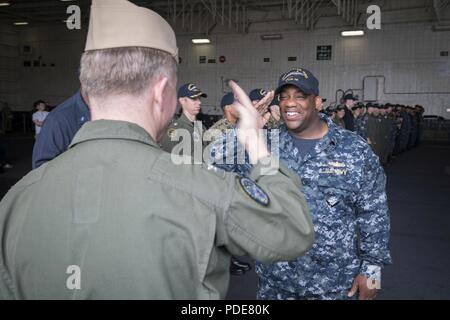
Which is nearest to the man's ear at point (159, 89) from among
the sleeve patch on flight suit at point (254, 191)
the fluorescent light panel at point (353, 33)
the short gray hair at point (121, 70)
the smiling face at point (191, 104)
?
the short gray hair at point (121, 70)

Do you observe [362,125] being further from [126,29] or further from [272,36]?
[272,36]

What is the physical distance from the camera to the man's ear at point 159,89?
100 centimetres

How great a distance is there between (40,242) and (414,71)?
19626mm

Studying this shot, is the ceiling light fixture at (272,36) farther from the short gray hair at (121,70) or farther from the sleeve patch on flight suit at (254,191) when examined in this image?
the sleeve patch on flight suit at (254,191)

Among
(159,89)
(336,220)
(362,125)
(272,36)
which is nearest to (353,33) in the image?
(272,36)

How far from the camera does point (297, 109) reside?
2.31 meters

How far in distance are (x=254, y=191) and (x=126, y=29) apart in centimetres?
50

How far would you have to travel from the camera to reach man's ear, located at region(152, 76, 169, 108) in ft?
3.28

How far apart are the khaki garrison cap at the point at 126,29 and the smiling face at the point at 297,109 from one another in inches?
54.4

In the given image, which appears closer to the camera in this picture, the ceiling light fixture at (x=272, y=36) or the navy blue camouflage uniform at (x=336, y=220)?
the navy blue camouflage uniform at (x=336, y=220)

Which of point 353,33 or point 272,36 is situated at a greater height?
point 272,36
